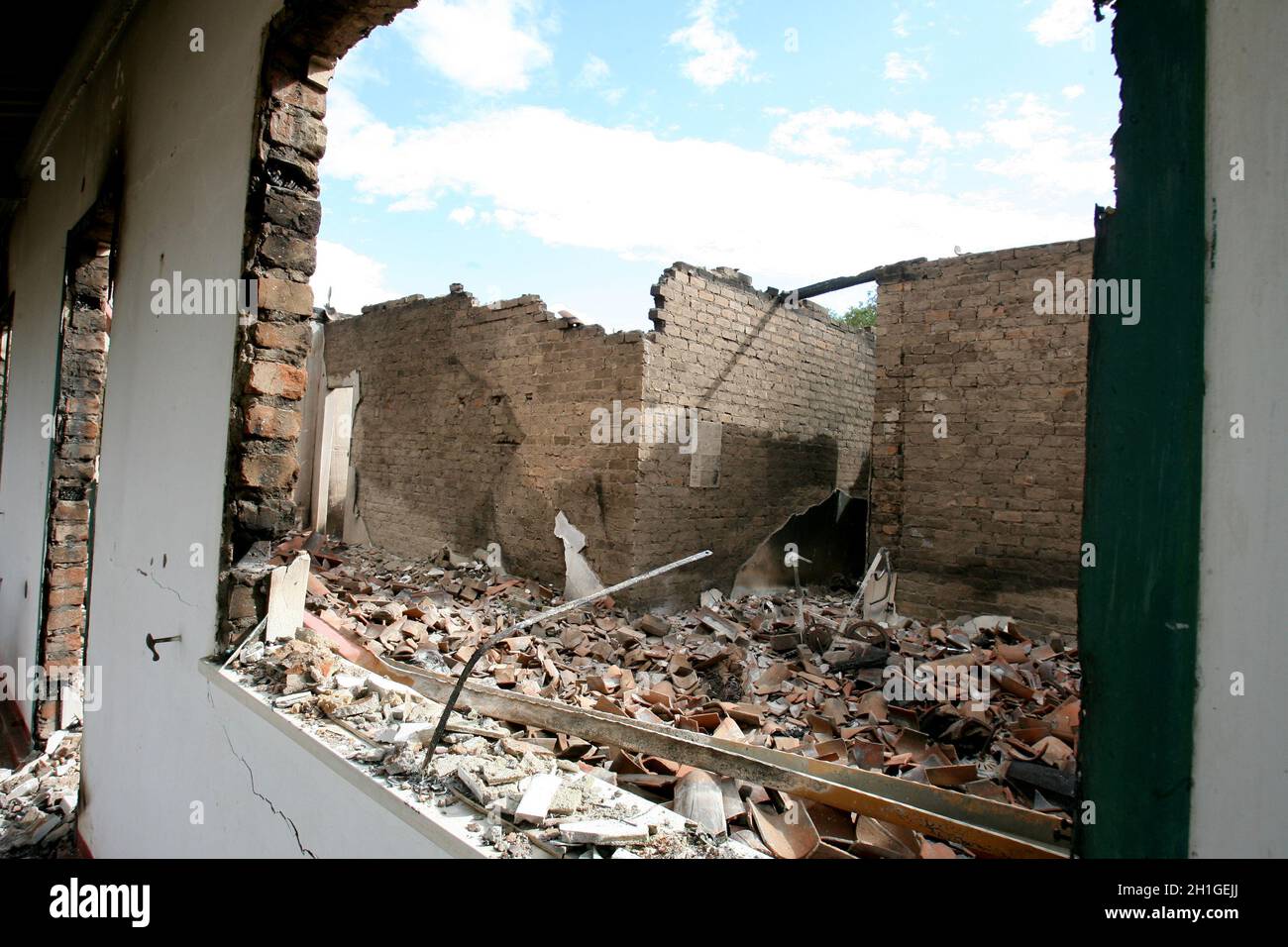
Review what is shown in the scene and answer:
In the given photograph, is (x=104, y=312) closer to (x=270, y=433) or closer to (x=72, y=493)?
(x=72, y=493)

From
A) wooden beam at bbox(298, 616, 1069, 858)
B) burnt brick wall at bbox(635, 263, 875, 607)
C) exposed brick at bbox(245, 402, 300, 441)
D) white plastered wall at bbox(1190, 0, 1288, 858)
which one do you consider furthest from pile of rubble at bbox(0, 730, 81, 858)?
white plastered wall at bbox(1190, 0, 1288, 858)

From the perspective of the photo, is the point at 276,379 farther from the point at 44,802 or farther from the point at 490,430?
the point at 490,430

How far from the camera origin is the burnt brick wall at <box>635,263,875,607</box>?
7320 mm

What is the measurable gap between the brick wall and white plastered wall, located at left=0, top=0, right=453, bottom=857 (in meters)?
6.35

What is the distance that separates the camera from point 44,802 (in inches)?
173

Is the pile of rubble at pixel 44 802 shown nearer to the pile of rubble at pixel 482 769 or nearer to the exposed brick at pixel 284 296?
the pile of rubble at pixel 482 769

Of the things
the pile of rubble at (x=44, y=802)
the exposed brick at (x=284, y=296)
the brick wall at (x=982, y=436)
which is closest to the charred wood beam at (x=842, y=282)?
the brick wall at (x=982, y=436)

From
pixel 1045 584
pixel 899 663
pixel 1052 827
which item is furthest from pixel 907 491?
pixel 1052 827

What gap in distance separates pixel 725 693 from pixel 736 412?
3697 mm

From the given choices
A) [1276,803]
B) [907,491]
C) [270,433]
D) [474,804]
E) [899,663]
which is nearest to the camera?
[1276,803]

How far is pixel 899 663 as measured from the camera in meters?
5.68

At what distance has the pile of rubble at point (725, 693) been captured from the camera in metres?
1.79

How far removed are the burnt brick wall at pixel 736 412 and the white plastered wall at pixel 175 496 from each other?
435 cm
